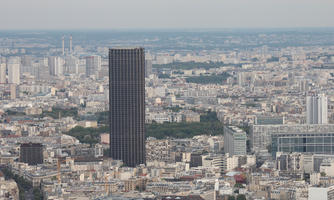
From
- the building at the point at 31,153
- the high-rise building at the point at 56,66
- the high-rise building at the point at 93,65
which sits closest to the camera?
the building at the point at 31,153

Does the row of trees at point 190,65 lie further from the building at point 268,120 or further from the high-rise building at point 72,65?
the building at point 268,120

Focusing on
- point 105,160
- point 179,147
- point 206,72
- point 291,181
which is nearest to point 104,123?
point 179,147

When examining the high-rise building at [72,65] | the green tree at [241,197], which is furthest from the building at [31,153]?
the high-rise building at [72,65]

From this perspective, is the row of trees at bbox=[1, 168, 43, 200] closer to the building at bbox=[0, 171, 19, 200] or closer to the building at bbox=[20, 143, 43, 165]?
the building at bbox=[0, 171, 19, 200]

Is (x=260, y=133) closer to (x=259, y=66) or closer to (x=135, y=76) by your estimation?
(x=135, y=76)

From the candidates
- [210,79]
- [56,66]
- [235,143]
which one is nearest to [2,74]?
[56,66]
